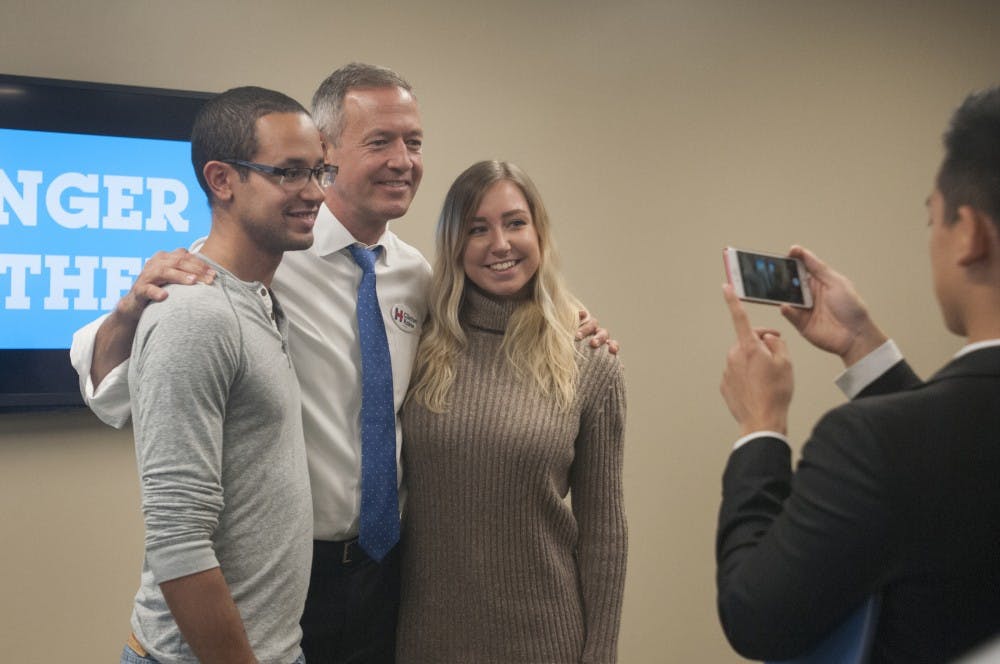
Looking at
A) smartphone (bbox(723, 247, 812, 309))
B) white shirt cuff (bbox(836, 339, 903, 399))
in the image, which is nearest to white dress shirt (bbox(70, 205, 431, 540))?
smartphone (bbox(723, 247, 812, 309))

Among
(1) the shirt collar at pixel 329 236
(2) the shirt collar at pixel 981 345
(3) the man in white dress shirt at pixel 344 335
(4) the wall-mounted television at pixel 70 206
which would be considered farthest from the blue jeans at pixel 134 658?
(4) the wall-mounted television at pixel 70 206

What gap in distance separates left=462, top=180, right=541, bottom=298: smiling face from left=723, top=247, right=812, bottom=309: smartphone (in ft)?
2.50

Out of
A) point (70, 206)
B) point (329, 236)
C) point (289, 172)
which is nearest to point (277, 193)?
point (289, 172)

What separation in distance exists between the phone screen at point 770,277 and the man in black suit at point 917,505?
310mm

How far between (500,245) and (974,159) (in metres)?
1.15

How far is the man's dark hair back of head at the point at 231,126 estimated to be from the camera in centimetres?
155

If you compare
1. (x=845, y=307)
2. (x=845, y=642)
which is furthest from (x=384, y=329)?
(x=845, y=642)

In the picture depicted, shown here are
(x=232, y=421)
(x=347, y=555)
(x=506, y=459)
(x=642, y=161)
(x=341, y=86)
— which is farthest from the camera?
(x=642, y=161)

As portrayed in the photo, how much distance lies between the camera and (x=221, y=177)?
1552 millimetres

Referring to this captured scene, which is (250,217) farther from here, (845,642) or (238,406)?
(845,642)

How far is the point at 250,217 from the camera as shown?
1549 mm

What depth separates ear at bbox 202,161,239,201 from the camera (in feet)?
5.08

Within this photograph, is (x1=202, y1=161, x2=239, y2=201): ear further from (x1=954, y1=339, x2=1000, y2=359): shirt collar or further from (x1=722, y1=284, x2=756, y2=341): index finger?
(x1=954, y1=339, x2=1000, y2=359): shirt collar

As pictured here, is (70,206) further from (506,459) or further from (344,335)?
(506,459)
